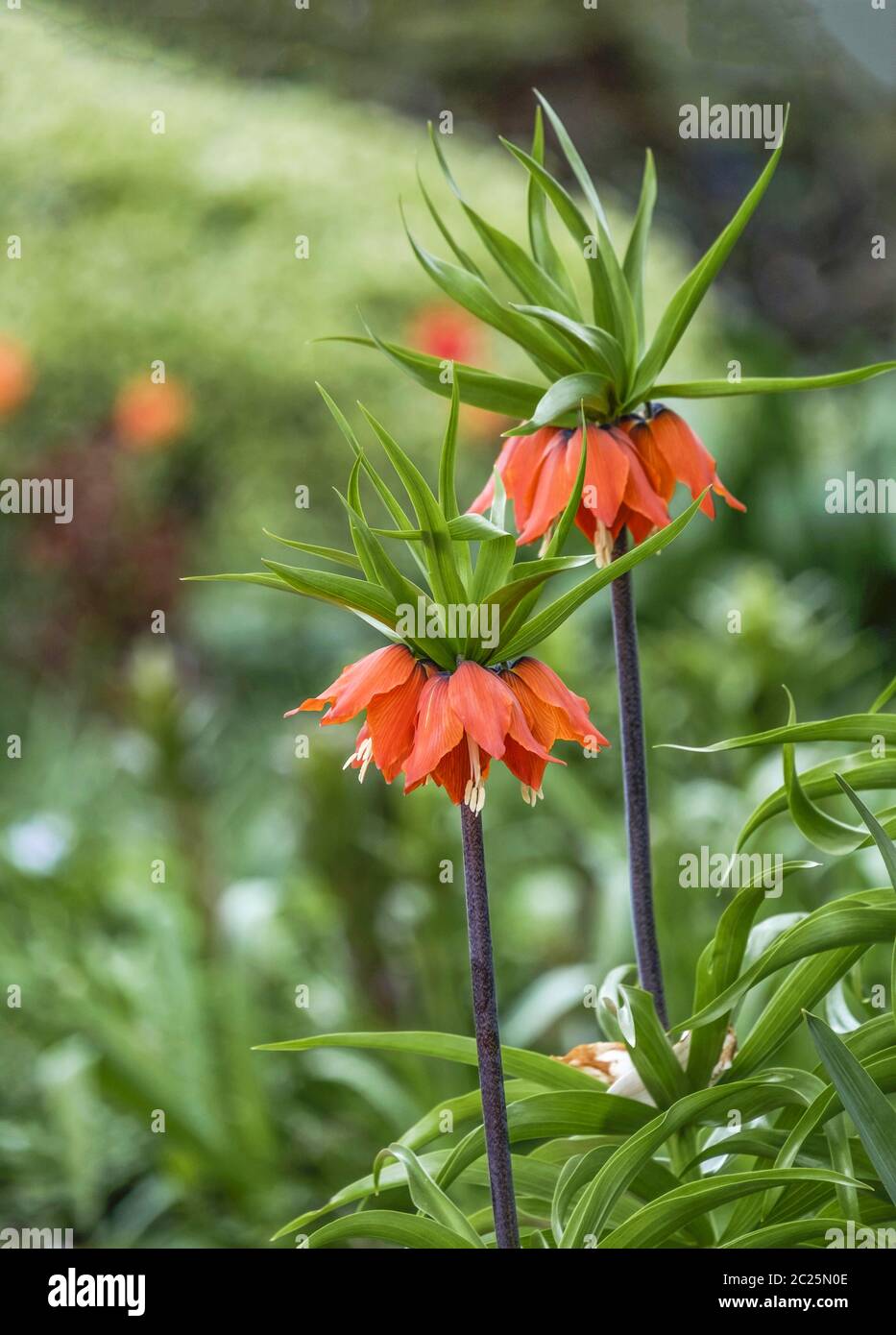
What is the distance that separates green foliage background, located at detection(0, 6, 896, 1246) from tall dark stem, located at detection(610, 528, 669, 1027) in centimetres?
82

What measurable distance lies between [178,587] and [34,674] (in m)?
0.37

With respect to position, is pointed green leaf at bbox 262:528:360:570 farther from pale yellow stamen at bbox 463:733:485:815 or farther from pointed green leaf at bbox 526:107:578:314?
pointed green leaf at bbox 526:107:578:314

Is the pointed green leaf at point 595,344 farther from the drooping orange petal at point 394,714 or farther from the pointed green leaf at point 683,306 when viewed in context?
the drooping orange petal at point 394,714

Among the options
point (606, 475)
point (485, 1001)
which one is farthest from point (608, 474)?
point (485, 1001)

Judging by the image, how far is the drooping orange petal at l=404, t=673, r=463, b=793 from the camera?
44 centimetres

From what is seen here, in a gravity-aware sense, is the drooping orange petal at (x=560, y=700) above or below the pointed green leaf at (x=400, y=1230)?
above

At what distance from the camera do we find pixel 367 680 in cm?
45

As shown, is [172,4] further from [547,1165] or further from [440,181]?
[547,1165]

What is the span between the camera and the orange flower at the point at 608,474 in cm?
54

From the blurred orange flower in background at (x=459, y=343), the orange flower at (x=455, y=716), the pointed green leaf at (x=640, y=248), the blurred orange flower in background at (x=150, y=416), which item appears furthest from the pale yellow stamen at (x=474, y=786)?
the blurred orange flower in background at (x=150, y=416)

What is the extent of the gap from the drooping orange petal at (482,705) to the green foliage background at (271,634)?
936 millimetres

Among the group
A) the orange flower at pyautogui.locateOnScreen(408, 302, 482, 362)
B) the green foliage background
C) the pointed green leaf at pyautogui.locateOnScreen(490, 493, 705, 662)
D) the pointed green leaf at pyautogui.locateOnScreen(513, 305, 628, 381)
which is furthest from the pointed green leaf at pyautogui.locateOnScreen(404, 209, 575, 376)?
Result: the orange flower at pyautogui.locateOnScreen(408, 302, 482, 362)

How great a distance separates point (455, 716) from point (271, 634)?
270cm

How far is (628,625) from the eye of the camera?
1.84ft
